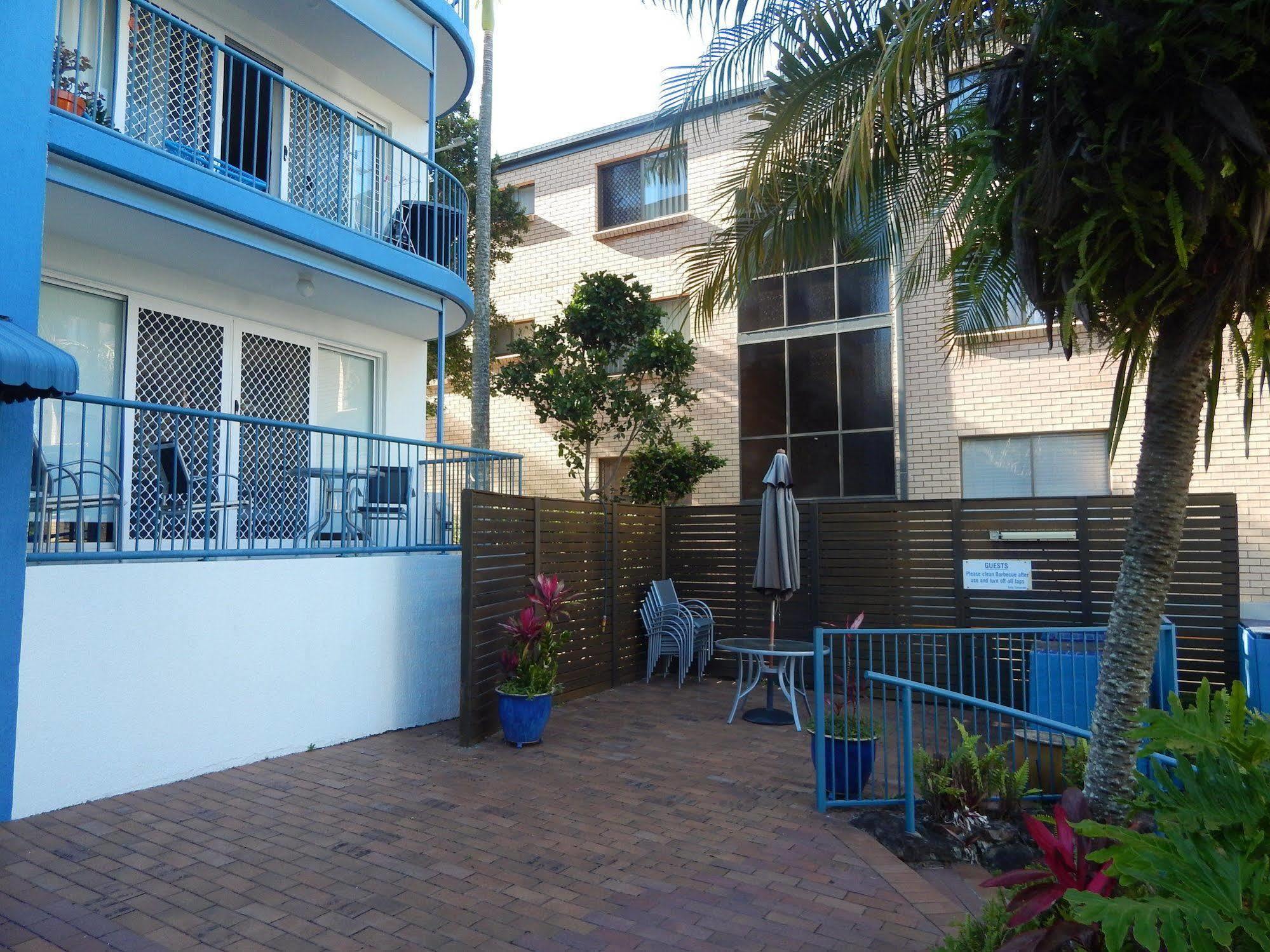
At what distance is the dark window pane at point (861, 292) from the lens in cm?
1370

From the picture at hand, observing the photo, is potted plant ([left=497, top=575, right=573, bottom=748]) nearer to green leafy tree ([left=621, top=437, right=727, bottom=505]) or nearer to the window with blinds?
green leafy tree ([left=621, top=437, right=727, bottom=505])

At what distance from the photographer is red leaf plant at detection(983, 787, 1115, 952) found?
9.07 feet

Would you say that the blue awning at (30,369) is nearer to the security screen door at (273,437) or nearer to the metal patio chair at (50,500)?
the metal patio chair at (50,500)

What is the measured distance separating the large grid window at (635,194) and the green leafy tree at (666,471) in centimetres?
509

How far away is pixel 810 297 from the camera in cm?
1445

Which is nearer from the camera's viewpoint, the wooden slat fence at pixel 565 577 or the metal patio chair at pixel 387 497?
the wooden slat fence at pixel 565 577

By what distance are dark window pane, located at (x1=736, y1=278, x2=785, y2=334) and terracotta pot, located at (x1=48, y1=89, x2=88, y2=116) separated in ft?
32.0

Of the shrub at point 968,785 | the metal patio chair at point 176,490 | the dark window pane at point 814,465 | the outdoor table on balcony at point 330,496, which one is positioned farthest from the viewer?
the dark window pane at point 814,465

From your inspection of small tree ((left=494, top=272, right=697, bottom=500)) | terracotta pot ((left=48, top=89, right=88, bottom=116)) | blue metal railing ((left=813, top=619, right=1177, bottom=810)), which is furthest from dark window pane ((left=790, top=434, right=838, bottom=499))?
terracotta pot ((left=48, top=89, right=88, bottom=116))

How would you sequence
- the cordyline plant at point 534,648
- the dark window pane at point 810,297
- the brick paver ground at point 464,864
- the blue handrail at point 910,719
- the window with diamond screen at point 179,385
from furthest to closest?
the dark window pane at point 810,297, the cordyline plant at point 534,648, the window with diamond screen at point 179,385, the blue handrail at point 910,719, the brick paver ground at point 464,864

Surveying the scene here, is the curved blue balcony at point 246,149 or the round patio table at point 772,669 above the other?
the curved blue balcony at point 246,149

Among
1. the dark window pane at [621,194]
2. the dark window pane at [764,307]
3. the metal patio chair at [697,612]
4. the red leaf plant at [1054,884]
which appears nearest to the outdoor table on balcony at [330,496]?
the metal patio chair at [697,612]

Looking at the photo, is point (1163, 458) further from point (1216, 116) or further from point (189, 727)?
point (189, 727)

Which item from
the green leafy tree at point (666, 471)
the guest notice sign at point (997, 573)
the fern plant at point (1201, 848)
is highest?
the green leafy tree at point (666, 471)
